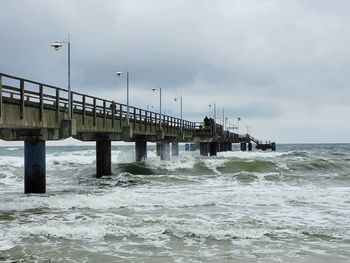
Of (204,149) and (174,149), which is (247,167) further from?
(204,149)

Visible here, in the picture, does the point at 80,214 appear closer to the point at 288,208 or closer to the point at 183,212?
the point at 183,212

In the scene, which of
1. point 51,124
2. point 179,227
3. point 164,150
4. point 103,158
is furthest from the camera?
point 164,150

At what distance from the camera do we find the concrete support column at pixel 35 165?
23047 mm

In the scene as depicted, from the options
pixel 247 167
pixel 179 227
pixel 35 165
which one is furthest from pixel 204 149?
pixel 179 227

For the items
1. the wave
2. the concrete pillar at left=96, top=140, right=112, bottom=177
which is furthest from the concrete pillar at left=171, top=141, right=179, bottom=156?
the concrete pillar at left=96, top=140, right=112, bottom=177

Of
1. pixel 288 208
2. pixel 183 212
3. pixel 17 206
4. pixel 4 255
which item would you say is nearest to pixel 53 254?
pixel 4 255

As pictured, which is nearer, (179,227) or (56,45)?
(179,227)

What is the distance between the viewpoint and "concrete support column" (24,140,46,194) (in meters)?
23.0

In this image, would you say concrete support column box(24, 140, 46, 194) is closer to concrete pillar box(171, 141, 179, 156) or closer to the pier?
the pier

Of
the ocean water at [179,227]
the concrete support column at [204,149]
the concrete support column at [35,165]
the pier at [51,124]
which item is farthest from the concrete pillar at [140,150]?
the ocean water at [179,227]

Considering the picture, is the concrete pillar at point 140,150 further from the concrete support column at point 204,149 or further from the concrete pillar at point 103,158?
the concrete support column at point 204,149

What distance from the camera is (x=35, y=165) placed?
23.3 m

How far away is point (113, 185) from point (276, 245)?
17257 millimetres

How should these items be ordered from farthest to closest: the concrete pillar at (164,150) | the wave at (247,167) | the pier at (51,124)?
the concrete pillar at (164,150)
the wave at (247,167)
the pier at (51,124)
